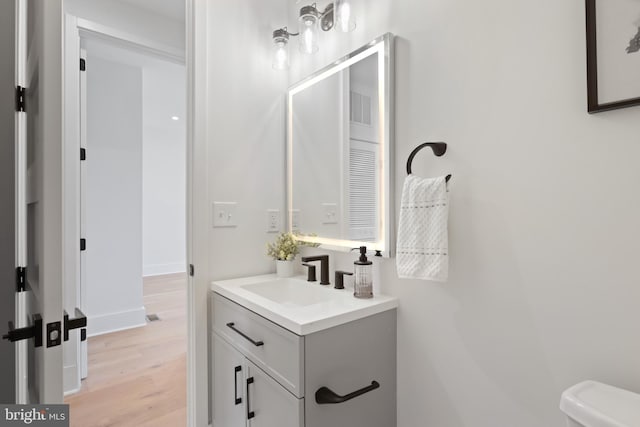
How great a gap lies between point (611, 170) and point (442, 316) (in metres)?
0.66

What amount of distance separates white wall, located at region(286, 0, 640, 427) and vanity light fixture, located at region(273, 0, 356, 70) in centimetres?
26

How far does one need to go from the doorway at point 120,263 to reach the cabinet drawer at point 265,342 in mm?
886

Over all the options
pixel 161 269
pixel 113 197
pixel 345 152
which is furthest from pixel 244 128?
pixel 161 269

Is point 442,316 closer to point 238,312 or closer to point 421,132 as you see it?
point 421,132

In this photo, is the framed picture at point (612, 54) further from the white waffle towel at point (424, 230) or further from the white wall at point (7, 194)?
the white wall at point (7, 194)

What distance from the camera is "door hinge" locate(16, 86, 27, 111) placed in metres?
1.11

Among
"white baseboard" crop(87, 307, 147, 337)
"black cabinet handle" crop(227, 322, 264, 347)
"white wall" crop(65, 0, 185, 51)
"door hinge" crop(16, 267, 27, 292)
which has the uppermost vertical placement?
"white wall" crop(65, 0, 185, 51)

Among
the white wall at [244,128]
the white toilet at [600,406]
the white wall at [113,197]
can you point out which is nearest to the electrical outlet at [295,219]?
the white wall at [244,128]

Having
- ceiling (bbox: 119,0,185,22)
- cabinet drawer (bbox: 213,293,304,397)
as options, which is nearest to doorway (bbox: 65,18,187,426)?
ceiling (bbox: 119,0,185,22)

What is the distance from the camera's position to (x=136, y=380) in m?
2.27

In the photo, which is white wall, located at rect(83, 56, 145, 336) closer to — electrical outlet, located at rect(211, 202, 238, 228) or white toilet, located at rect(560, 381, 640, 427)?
electrical outlet, located at rect(211, 202, 238, 228)

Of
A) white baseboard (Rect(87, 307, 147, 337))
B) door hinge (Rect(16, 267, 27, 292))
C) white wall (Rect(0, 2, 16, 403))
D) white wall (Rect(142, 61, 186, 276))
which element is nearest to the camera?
door hinge (Rect(16, 267, 27, 292))

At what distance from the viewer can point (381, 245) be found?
1374 millimetres

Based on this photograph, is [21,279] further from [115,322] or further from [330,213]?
[115,322]
